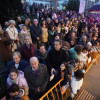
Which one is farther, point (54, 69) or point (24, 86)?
point (54, 69)

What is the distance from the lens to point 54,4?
3150 centimetres

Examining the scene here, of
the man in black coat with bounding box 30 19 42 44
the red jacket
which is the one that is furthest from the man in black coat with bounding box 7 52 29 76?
the man in black coat with bounding box 30 19 42 44

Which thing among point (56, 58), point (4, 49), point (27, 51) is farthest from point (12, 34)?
point (56, 58)

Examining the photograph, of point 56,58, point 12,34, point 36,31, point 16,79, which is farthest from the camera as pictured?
point 36,31

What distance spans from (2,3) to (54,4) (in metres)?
28.8

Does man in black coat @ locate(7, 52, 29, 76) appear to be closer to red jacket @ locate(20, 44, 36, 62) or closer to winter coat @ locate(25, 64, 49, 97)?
winter coat @ locate(25, 64, 49, 97)

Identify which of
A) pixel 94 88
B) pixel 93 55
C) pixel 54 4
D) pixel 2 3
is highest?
pixel 54 4

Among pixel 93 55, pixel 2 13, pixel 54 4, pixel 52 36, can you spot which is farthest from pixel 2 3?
pixel 54 4

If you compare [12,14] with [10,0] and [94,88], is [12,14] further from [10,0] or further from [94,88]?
[94,88]

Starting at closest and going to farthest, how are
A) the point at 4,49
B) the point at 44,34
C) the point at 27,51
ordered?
the point at 27,51, the point at 4,49, the point at 44,34

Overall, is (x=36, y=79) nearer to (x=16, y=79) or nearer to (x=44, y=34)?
(x=16, y=79)

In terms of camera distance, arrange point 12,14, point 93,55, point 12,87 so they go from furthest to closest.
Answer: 1. point 12,14
2. point 93,55
3. point 12,87

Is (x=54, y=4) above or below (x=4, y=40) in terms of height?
above

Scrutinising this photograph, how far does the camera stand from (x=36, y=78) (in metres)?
2.41
